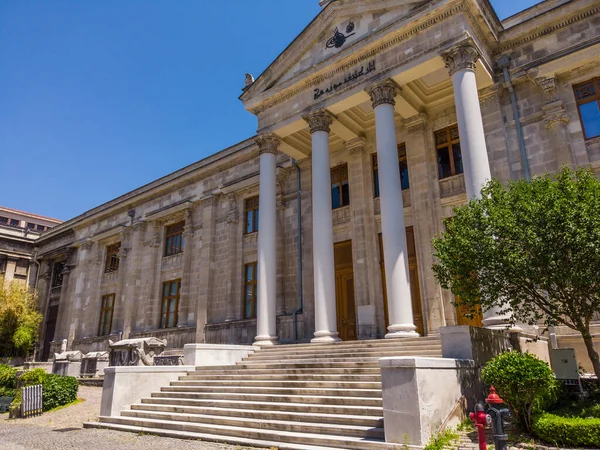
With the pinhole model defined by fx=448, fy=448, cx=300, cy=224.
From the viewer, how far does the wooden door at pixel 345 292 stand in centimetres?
1806

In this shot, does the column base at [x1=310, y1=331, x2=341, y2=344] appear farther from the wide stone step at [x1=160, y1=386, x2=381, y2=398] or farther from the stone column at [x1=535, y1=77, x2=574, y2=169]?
the stone column at [x1=535, y1=77, x2=574, y2=169]

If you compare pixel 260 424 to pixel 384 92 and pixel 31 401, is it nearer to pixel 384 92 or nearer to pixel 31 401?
pixel 31 401

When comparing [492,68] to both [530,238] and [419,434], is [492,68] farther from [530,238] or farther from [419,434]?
[419,434]

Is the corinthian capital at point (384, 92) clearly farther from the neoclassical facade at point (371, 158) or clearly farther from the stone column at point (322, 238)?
the stone column at point (322, 238)

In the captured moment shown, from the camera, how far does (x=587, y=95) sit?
46.5 ft

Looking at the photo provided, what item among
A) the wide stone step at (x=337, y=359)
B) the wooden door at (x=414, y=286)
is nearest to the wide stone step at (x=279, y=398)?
the wide stone step at (x=337, y=359)

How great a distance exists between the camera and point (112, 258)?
102ft

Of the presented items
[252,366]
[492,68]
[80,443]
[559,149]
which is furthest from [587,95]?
[80,443]

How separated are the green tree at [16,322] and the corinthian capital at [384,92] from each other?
28786 millimetres

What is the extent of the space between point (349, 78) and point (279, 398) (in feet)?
37.4

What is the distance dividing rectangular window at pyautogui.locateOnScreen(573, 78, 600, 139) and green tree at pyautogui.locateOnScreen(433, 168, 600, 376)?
5.85m

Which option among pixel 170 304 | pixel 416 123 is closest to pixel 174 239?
pixel 170 304

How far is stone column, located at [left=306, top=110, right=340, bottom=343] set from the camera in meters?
14.8

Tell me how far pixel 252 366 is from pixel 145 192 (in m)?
18.6
